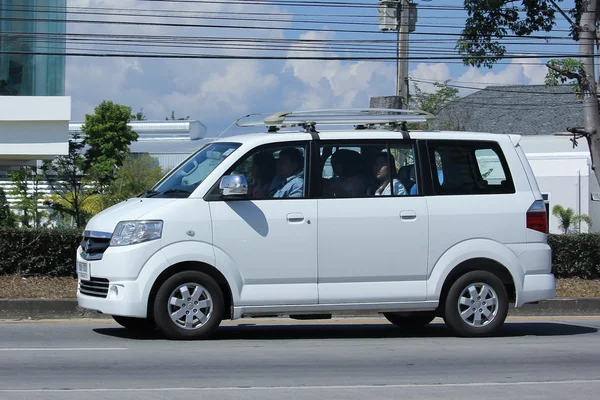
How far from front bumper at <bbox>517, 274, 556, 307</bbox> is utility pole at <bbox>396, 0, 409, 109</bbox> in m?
11.8

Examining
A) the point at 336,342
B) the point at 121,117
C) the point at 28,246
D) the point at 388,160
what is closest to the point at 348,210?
the point at 388,160

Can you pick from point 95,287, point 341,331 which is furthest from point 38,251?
point 341,331

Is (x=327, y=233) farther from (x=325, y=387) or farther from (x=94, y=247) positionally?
(x=325, y=387)

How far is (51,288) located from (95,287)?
4.29 meters

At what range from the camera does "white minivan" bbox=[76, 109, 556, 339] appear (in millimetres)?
9156

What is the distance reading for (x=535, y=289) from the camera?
9992 mm

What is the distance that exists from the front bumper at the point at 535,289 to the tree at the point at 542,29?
755 centimetres

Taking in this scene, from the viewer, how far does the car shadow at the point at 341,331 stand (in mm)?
10227

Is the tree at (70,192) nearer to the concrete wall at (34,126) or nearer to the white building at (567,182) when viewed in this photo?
the concrete wall at (34,126)

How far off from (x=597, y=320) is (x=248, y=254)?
6.06 metres

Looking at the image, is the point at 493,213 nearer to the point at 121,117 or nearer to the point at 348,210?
the point at 348,210

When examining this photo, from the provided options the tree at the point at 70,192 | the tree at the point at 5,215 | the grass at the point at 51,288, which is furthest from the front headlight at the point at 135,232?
the tree at the point at 70,192

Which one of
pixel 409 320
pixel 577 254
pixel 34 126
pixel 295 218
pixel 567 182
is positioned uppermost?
pixel 34 126

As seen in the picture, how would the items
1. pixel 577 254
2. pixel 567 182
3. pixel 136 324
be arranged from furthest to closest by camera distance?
pixel 567 182, pixel 577 254, pixel 136 324
